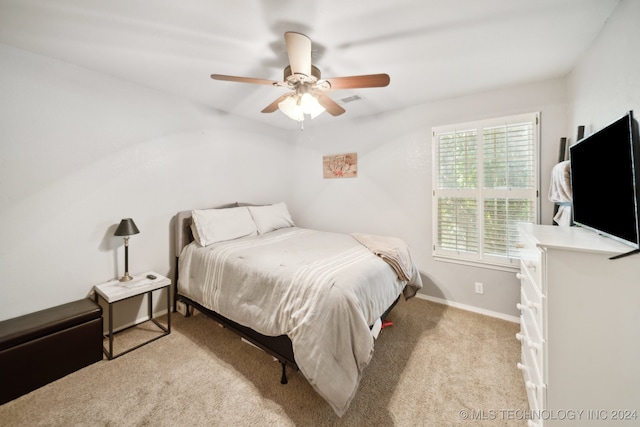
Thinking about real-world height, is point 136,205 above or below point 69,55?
below

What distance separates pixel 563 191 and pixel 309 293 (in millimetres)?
2164

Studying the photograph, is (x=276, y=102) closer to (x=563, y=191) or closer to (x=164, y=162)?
(x=164, y=162)

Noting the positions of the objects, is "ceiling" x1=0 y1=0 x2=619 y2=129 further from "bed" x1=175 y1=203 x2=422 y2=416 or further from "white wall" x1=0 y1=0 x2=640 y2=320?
"bed" x1=175 y1=203 x2=422 y2=416

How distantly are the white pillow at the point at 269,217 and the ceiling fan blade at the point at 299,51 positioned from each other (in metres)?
1.98

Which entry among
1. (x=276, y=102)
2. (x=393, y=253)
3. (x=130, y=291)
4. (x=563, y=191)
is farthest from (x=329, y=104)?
(x=130, y=291)

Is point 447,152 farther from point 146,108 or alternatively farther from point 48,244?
point 48,244

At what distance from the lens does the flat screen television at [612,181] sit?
1.10 m

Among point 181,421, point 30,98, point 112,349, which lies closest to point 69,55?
point 30,98

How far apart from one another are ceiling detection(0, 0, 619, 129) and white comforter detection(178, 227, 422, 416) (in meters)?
1.68

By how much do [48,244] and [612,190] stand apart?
12.7 feet

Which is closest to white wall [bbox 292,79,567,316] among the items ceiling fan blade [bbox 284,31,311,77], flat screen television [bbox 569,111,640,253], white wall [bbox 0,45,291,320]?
flat screen television [bbox 569,111,640,253]

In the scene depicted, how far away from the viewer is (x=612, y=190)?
49.6 inches

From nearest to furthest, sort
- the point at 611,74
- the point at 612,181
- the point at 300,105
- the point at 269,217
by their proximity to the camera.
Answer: the point at 612,181
the point at 611,74
the point at 300,105
the point at 269,217

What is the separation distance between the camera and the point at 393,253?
2.20 m
